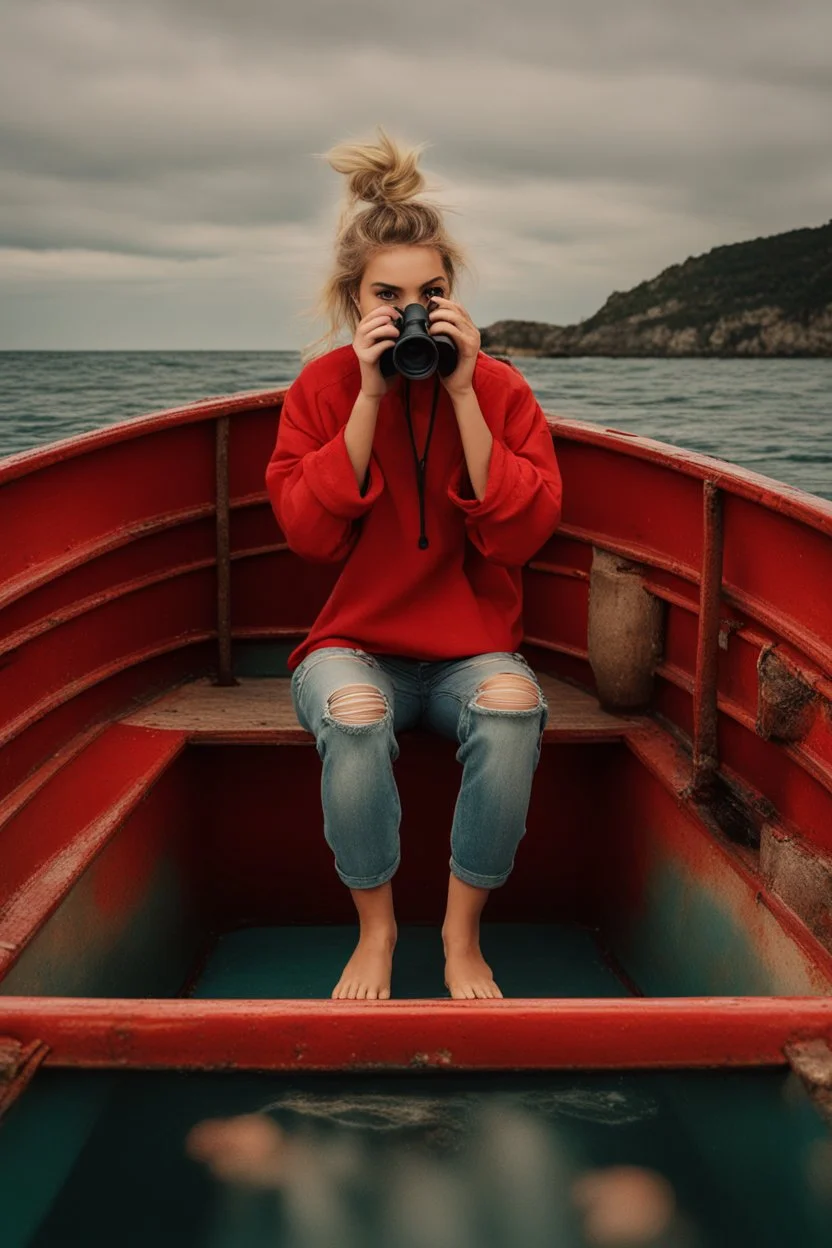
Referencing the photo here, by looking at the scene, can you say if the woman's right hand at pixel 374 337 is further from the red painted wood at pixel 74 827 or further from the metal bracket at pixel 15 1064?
the metal bracket at pixel 15 1064

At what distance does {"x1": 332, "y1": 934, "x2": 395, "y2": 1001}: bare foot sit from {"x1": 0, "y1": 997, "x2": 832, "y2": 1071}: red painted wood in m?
0.65

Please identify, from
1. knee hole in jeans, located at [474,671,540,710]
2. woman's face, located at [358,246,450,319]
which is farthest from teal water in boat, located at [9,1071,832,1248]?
woman's face, located at [358,246,450,319]

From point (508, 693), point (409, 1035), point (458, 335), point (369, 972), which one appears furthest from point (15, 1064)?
point (458, 335)

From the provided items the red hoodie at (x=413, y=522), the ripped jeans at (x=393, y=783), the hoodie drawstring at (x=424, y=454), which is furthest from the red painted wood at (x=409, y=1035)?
the hoodie drawstring at (x=424, y=454)

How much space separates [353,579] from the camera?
7.97 feet

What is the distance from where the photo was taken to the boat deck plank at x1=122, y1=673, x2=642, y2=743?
2.74 m

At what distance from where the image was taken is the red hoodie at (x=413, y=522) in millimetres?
2361

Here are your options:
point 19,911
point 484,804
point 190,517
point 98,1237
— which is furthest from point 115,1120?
point 190,517

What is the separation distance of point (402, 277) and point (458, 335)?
19 cm

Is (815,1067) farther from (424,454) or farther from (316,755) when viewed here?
(316,755)

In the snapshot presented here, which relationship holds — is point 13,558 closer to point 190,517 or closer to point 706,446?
point 190,517

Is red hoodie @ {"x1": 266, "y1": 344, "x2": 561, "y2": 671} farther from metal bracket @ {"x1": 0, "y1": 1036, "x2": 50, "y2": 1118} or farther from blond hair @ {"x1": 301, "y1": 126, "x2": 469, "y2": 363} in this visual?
metal bracket @ {"x1": 0, "y1": 1036, "x2": 50, "y2": 1118}

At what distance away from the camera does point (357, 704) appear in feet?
6.88

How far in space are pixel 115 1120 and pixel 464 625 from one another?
49.4 inches
